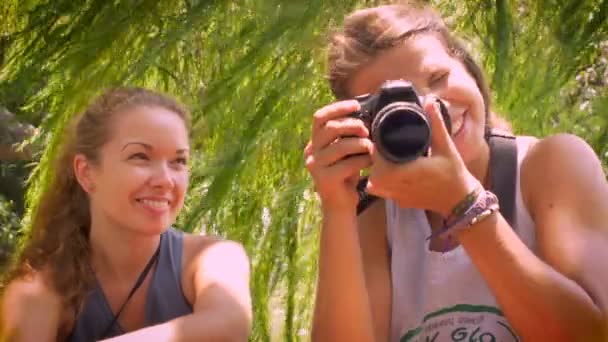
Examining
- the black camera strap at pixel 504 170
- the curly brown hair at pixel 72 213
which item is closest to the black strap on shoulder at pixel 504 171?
the black camera strap at pixel 504 170

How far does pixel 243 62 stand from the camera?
5.01 ft

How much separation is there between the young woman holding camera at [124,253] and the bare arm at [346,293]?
0.47ft

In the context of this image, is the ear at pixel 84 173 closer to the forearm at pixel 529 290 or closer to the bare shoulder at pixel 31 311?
the bare shoulder at pixel 31 311

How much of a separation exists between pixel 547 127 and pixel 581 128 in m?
0.06

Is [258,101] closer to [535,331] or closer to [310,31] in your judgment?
[310,31]

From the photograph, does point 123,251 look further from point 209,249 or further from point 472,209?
point 472,209

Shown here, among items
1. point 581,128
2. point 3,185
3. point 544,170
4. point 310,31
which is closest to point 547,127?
point 581,128

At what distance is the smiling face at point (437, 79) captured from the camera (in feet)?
3.81

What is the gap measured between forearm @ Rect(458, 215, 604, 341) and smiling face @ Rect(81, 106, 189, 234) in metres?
0.46

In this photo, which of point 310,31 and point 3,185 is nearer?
point 310,31

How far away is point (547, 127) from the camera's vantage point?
167 cm

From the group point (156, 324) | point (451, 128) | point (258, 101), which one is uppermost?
point (258, 101)

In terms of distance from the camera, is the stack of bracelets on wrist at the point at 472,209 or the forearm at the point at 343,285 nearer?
the stack of bracelets on wrist at the point at 472,209

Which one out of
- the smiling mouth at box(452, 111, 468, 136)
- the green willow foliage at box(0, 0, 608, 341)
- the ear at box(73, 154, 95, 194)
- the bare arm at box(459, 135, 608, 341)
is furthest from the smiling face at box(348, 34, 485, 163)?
the ear at box(73, 154, 95, 194)
